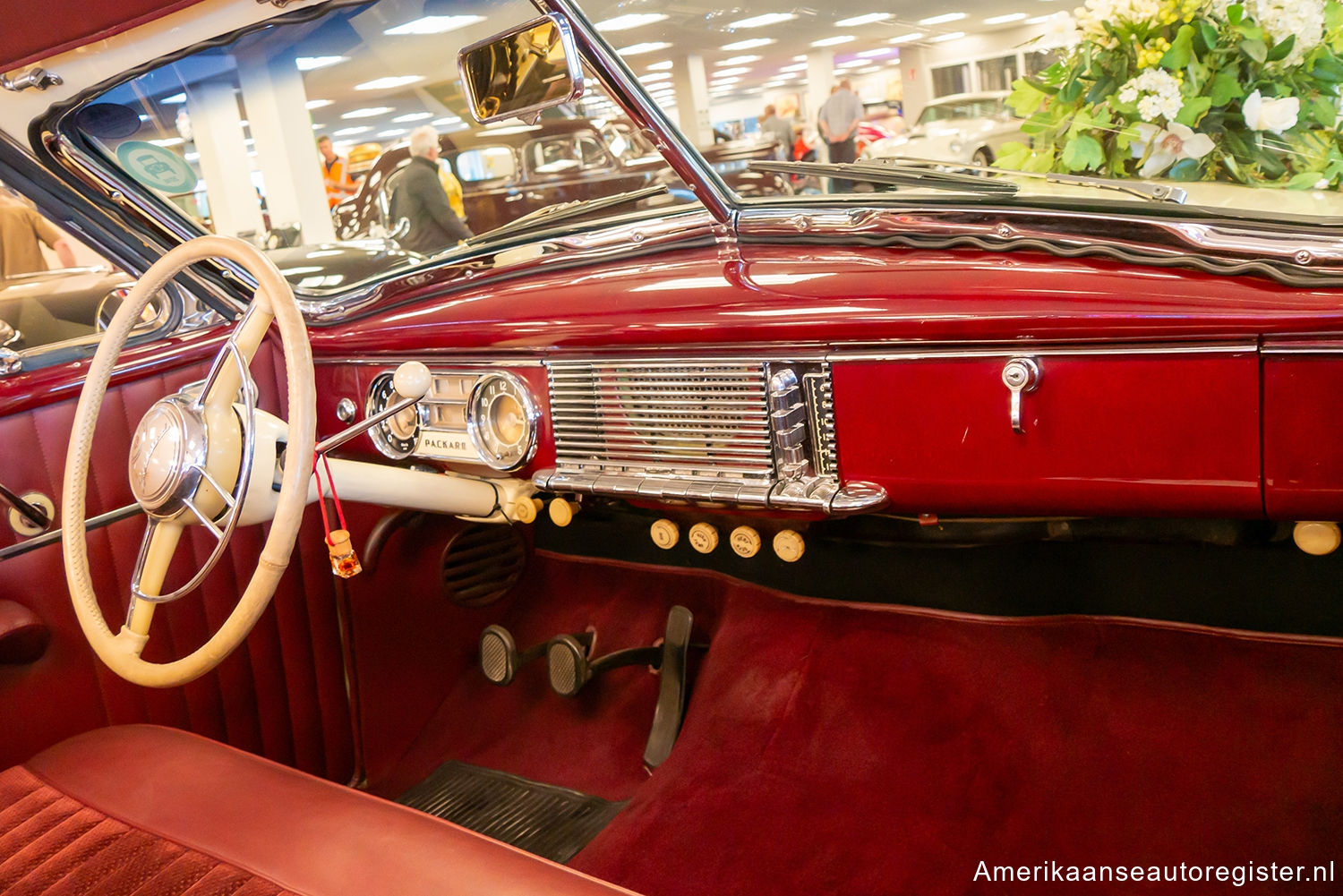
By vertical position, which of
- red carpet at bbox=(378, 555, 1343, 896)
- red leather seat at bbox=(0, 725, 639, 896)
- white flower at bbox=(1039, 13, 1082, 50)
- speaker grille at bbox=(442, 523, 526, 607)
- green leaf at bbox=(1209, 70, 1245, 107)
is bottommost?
red carpet at bbox=(378, 555, 1343, 896)

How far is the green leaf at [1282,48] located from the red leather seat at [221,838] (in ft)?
4.34

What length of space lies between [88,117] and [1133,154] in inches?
72.5

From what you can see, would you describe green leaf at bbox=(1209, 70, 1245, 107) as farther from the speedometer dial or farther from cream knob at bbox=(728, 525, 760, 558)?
the speedometer dial

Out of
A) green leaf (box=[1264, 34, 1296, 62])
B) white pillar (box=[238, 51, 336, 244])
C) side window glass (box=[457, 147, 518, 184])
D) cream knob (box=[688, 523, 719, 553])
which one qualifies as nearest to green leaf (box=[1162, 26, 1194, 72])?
green leaf (box=[1264, 34, 1296, 62])

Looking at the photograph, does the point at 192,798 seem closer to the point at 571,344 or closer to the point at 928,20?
the point at 571,344

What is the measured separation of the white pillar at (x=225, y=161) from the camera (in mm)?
2109

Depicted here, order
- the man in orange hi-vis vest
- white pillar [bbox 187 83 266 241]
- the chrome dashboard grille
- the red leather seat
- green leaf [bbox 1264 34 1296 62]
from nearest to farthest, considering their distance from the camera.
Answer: the red leather seat → green leaf [bbox 1264 34 1296 62] → the chrome dashboard grille → white pillar [bbox 187 83 266 241] → the man in orange hi-vis vest

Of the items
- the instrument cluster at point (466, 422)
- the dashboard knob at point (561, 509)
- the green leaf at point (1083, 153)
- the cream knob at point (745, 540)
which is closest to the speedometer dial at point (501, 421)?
the instrument cluster at point (466, 422)

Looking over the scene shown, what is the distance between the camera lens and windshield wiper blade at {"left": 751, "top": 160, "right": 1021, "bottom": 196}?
5.07ft

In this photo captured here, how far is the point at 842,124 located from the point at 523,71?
510mm

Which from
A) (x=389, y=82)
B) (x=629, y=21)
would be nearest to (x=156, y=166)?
(x=389, y=82)

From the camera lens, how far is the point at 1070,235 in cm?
142

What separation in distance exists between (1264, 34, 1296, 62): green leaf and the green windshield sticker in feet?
6.42

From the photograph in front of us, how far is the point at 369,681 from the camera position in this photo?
2402 millimetres
